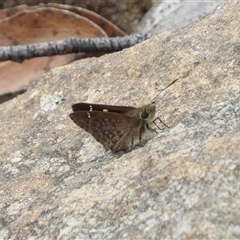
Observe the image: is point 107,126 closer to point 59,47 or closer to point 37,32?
point 59,47

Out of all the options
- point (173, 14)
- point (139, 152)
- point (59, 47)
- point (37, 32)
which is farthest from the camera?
point (173, 14)

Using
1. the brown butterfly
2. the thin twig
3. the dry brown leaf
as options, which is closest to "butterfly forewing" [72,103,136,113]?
the brown butterfly

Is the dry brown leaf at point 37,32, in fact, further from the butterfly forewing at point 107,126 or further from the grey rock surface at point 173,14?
the butterfly forewing at point 107,126

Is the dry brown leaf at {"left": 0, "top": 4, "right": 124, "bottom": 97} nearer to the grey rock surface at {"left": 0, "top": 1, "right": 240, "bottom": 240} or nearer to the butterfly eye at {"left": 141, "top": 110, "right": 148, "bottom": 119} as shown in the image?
the grey rock surface at {"left": 0, "top": 1, "right": 240, "bottom": 240}

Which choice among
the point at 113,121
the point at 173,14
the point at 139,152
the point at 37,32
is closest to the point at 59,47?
the point at 37,32

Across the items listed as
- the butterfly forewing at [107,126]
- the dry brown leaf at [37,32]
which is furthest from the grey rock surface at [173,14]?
the butterfly forewing at [107,126]

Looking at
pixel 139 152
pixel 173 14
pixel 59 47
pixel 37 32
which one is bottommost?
pixel 37 32
